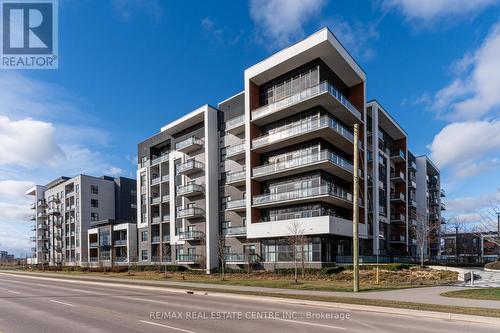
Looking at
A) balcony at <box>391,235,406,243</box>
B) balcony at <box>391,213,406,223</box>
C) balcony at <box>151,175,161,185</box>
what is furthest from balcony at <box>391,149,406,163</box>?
balcony at <box>151,175,161,185</box>

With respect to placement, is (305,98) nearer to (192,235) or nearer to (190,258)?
(192,235)

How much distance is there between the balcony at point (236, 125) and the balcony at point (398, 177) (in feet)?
94.1

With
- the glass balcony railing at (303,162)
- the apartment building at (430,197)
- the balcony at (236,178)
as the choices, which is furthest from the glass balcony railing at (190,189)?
the apartment building at (430,197)

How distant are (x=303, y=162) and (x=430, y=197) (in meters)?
59.8

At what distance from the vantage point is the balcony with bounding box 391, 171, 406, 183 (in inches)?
2429

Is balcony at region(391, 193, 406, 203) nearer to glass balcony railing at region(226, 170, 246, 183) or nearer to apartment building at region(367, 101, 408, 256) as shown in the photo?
apartment building at region(367, 101, 408, 256)

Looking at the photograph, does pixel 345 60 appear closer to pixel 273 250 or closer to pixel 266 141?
pixel 266 141

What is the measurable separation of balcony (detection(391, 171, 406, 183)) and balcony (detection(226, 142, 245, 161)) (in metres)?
28.4

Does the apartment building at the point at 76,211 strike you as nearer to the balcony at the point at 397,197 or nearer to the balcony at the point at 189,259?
the balcony at the point at 189,259

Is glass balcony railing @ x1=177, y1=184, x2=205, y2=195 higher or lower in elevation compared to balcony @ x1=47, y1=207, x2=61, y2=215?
higher

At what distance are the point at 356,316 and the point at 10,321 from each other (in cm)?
1189

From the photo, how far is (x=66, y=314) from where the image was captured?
45.6 ft

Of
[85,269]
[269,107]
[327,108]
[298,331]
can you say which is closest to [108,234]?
[85,269]

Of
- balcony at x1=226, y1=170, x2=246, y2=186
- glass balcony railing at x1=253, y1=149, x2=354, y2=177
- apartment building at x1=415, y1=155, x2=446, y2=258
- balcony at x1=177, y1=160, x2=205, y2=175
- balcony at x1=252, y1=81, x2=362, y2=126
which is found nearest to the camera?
glass balcony railing at x1=253, y1=149, x2=354, y2=177
